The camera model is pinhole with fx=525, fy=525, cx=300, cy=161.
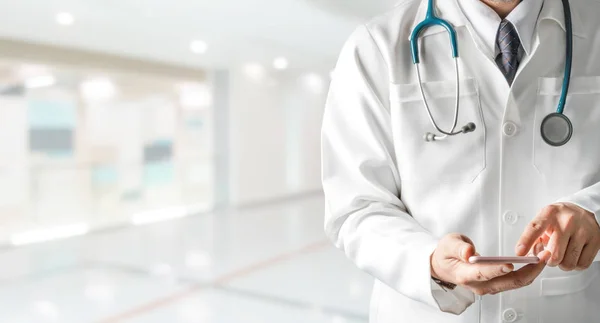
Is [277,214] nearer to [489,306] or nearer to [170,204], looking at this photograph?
[170,204]

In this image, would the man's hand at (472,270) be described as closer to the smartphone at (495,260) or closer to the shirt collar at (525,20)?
the smartphone at (495,260)

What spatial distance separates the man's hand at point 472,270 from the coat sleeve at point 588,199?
0.36 feet

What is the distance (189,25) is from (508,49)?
517 centimetres

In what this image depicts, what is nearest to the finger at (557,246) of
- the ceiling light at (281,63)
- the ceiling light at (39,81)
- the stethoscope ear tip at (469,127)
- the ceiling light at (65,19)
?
the stethoscope ear tip at (469,127)

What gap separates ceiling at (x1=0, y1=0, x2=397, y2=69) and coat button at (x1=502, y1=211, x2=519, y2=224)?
407 centimetres

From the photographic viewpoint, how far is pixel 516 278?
2.67ft

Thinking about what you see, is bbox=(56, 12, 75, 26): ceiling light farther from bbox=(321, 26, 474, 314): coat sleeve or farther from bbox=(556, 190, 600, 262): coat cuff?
bbox=(556, 190, 600, 262): coat cuff

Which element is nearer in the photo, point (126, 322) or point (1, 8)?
point (126, 322)

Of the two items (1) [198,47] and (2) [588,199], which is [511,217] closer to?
(2) [588,199]

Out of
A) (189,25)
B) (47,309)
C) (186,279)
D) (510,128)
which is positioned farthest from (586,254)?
(189,25)

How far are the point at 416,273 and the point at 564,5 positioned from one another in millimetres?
603

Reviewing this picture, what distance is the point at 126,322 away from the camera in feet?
11.4

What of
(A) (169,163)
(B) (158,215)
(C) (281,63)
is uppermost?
(C) (281,63)

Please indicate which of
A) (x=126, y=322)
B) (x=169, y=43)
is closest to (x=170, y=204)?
(x=169, y=43)
